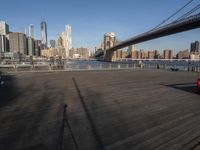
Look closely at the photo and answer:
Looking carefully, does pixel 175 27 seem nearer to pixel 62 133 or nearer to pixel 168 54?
pixel 62 133

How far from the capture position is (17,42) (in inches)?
5015

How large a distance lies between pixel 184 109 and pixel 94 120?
353cm

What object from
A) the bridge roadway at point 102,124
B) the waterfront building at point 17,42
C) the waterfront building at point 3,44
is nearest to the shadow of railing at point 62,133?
the bridge roadway at point 102,124

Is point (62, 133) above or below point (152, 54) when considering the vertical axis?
below

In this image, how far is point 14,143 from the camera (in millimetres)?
3816

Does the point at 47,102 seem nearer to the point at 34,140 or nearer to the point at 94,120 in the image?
the point at 94,120

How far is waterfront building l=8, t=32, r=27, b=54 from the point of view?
125875 millimetres

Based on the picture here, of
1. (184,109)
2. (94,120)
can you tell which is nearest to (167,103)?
(184,109)

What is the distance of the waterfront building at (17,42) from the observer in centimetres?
12588

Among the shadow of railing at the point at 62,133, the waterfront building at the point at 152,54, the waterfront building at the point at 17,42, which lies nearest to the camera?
the shadow of railing at the point at 62,133

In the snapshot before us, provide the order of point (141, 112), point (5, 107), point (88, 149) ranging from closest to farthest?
point (88, 149)
point (141, 112)
point (5, 107)

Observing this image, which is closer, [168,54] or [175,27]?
[175,27]

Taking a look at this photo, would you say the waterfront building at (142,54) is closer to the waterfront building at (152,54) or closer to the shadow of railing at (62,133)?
the waterfront building at (152,54)


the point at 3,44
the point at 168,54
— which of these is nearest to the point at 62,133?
the point at 168,54
